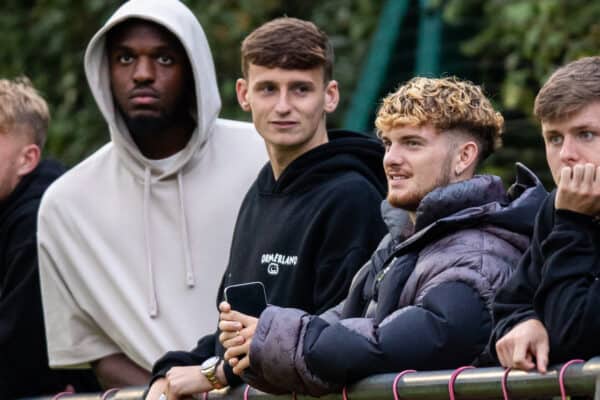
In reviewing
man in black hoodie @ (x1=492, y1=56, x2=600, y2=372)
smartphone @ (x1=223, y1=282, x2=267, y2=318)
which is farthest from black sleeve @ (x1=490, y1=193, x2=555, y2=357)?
smartphone @ (x1=223, y1=282, x2=267, y2=318)

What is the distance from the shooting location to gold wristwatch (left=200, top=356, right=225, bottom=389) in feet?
17.4

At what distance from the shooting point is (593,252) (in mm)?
4180

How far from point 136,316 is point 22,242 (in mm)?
637

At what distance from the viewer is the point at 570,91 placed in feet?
14.4

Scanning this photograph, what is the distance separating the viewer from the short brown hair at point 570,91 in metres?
4.36

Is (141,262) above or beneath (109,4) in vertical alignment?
beneath

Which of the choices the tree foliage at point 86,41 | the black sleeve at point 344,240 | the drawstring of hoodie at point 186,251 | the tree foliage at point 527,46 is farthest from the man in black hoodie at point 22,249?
the tree foliage at point 86,41

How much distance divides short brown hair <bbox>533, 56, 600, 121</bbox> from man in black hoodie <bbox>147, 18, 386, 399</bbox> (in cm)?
117

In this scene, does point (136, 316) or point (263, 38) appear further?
point (136, 316)

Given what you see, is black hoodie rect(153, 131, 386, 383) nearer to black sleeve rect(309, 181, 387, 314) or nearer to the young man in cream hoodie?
black sleeve rect(309, 181, 387, 314)

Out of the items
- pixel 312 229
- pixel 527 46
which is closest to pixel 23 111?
pixel 312 229

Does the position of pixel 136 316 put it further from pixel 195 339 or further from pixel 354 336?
pixel 354 336

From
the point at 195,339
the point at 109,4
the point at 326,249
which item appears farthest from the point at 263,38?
the point at 109,4

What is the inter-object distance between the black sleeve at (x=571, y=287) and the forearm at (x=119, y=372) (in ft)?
8.37
